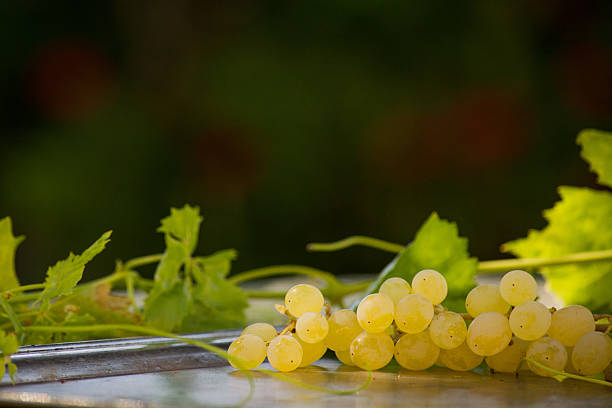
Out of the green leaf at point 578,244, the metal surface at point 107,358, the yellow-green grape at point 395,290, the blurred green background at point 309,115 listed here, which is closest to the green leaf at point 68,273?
the metal surface at point 107,358

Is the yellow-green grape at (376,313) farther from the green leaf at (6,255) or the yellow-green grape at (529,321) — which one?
the green leaf at (6,255)

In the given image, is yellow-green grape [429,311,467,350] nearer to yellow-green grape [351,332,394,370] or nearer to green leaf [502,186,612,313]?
yellow-green grape [351,332,394,370]

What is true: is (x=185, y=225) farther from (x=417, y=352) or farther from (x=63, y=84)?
(x=63, y=84)

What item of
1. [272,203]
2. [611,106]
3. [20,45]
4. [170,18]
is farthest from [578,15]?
[20,45]

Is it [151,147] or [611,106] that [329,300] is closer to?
[151,147]

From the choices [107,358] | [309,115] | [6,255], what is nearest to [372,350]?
[107,358]

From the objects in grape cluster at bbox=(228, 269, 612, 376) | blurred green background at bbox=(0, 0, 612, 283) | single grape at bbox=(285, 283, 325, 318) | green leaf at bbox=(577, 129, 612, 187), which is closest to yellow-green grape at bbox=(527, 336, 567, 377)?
grape cluster at bbox=(228, 269, 612, 376)
